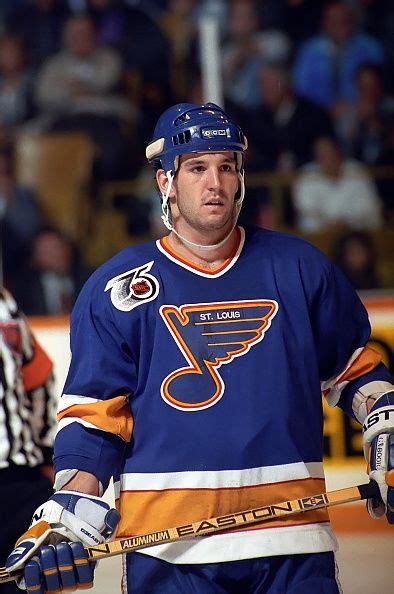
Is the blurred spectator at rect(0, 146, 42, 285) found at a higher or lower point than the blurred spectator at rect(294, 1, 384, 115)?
lower

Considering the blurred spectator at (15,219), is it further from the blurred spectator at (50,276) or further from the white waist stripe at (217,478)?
the white waist stripe at (217,478)

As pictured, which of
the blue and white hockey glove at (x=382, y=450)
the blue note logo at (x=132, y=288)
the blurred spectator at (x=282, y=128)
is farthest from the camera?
the blurred spectator at (x=282, y=128)

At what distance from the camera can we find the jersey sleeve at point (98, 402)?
2324mm

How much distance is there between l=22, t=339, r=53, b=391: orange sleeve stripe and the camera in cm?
356

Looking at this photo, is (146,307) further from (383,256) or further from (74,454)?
(383,256)

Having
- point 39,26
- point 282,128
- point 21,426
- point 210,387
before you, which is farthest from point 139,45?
point 210,387

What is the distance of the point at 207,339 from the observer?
7.75 ft

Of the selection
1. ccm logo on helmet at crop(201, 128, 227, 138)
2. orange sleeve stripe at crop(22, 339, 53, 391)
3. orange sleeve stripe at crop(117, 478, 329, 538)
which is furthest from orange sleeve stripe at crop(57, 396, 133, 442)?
orange sleeve stripe at crop(22, 339, 53, 391)

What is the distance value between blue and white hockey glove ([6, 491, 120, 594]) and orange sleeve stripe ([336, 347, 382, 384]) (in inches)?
22.4

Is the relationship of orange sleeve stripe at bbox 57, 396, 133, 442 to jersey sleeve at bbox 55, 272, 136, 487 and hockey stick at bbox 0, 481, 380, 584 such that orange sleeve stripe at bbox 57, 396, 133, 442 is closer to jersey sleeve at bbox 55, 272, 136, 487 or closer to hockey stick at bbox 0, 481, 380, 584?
jersey sleeve at bbox 55, 272, 136, 487

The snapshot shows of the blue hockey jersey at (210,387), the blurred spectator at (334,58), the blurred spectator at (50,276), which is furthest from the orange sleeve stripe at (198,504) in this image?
the blurred spectator at (334,58)

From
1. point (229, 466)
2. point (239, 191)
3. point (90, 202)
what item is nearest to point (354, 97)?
point (90, 202)

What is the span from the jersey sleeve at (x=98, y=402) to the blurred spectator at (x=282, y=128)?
11.3ft

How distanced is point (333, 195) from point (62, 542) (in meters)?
3.75
